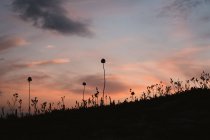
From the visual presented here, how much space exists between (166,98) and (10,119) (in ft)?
21.4

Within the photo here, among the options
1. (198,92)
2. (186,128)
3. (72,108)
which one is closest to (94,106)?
(72,108)

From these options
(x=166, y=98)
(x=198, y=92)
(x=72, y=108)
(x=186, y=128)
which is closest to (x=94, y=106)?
(x=72, y=108)

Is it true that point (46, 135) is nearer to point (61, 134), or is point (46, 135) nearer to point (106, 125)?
point (61, 134)

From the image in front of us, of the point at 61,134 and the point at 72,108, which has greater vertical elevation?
the point at 72,108

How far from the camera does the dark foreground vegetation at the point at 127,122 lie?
472 inches

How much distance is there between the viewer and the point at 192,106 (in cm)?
1481

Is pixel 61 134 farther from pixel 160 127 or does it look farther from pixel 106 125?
pixel 160 127

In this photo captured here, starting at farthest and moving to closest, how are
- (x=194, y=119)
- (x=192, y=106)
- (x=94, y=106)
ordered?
(x=94, y=106) → (x=192, y=106) → (x=194, y=119)

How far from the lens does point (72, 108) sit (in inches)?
693

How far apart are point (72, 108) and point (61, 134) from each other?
16.6 feet

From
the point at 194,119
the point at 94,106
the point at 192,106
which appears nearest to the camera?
the point at 194,119

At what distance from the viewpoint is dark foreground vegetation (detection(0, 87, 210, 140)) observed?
12000mm

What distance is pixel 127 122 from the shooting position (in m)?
13.4

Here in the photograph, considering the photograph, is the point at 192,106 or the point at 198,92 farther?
the point at 198,92
